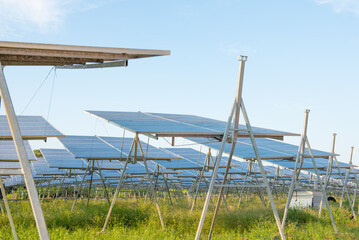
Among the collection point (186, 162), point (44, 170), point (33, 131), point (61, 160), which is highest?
point (33, 131)

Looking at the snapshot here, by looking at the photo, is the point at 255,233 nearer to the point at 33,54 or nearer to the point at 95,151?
the point at 95,151

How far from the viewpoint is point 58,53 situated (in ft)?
19.8

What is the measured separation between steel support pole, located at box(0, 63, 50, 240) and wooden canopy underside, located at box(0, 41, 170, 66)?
2.16ft

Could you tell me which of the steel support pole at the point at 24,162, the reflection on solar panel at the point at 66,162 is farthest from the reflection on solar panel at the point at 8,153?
the steel support pole at the point at 24,162

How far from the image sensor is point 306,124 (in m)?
11.8

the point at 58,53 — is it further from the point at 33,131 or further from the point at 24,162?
the point at 33,131

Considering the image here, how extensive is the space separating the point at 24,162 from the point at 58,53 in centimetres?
178

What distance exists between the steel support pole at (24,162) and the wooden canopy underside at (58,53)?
66 centimetres

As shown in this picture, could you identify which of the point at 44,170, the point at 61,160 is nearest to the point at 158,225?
the point at 61,160

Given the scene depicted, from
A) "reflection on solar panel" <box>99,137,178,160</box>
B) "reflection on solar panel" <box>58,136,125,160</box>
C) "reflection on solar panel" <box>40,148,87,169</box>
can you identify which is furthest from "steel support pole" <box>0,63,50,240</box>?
"reflection on solar panel" <box>40,148,87,169</box>

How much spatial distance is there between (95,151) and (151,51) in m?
9.14

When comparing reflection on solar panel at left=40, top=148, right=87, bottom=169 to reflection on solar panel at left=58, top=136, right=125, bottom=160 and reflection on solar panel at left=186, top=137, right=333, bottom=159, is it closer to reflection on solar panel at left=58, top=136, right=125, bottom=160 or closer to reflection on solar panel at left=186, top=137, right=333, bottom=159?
reflection on solar panel at left=58, top=136, right=125, bottom=160

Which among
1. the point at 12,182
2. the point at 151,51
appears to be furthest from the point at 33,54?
the point at 12,182

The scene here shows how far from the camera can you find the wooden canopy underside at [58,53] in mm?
5734
